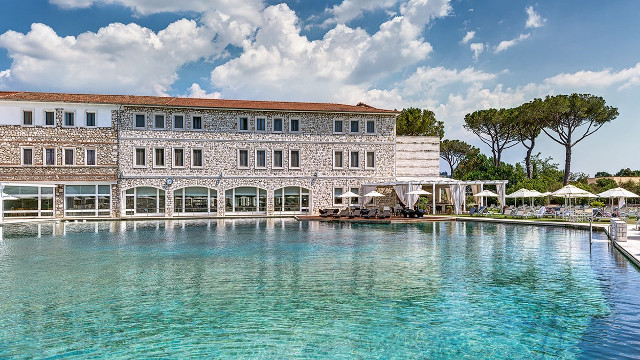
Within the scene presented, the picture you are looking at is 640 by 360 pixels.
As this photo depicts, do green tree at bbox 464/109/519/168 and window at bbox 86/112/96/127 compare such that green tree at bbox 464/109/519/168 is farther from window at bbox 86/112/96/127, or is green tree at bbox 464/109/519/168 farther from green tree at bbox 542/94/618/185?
window at bbox 86/112/96/127

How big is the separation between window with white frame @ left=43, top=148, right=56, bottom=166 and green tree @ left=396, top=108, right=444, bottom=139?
101 feet

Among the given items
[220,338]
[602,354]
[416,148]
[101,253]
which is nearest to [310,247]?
[101,253]

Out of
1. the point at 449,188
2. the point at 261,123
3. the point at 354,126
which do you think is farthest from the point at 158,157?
the point at 449,188

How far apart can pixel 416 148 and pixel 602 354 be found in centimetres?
3084

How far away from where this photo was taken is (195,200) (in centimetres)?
3177

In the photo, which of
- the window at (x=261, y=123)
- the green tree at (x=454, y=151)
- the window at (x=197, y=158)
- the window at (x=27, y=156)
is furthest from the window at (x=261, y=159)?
the green tree at (x=454, y=151)

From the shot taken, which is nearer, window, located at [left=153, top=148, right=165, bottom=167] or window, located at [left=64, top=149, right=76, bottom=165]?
window, located at [left=64, top=149, right=76, bottom=165]

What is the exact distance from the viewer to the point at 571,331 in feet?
21.1

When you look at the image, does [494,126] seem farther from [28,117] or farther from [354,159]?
[28,117]

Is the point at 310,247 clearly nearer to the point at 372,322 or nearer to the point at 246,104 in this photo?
the point at 372,322

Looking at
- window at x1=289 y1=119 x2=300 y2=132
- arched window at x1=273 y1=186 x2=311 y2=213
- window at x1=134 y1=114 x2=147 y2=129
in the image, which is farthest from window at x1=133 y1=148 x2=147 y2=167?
window at x1=289 y1=119 x2=300 y2=132

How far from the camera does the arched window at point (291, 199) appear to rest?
32.8m

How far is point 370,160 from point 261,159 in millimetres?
7757

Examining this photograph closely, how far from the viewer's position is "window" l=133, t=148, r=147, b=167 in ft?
101
